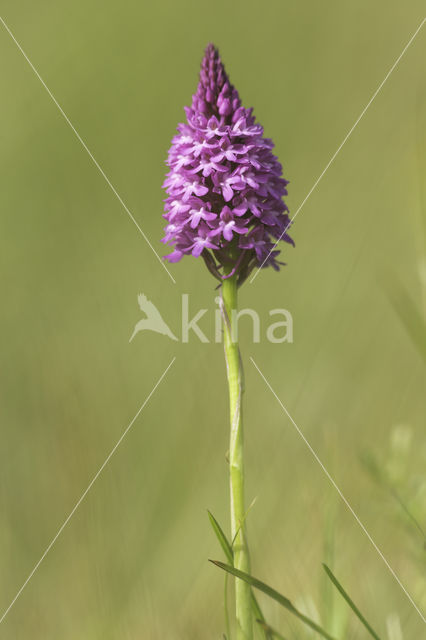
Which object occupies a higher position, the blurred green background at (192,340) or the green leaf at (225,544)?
→ the blurred green background at (192,340)

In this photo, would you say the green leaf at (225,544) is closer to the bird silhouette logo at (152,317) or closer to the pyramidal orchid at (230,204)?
the pyramidal orchid at (230,204)

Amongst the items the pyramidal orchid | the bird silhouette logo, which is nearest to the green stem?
the pyramidal orchid

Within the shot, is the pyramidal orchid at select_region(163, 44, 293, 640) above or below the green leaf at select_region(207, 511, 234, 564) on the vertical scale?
above

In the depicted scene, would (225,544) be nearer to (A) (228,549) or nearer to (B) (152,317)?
(A) (228,549)

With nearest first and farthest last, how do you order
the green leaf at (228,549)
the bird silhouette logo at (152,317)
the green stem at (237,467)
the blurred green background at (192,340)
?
the green leaf at (228,549) → the green stem at (237,467) → the blurred green background at (192,340) → the bird silhouette logo at (152,317)

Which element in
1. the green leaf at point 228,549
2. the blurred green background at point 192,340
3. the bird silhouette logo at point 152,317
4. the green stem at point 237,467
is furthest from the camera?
the bird silhouette logo at point 152,317

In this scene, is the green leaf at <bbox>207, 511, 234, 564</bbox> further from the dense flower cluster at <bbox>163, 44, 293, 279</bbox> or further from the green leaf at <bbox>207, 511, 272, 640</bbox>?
the dense flower cluster at <bbox>163, 44, 293, 279</bbox>

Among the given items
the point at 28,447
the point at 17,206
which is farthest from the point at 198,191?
the point at 17,206

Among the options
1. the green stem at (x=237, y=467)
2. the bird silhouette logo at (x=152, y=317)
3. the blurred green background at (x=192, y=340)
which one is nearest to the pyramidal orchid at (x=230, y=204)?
the green stem at (x=237, y=467)
